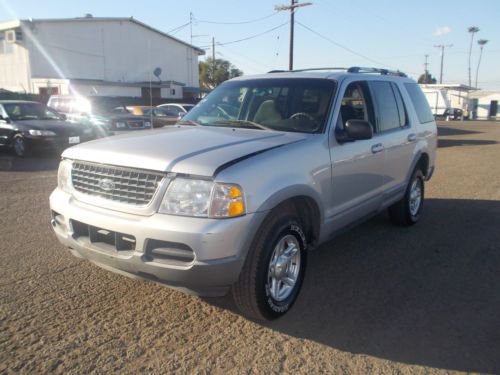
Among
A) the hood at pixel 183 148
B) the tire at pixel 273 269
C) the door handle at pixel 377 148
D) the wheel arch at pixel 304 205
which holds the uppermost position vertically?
the hood at pixel 183 148

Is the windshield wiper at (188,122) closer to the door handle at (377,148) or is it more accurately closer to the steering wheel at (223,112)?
the steering wheel at (223,112)

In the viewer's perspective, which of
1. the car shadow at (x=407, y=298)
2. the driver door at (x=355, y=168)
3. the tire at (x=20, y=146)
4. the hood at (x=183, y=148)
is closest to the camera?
the hood at (x=183, y=148)

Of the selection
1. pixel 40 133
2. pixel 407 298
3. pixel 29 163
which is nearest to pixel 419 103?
pixel 407 298

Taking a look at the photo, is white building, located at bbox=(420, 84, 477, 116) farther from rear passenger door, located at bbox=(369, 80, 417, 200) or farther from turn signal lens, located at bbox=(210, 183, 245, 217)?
turn signal lens, located at bbox=(210, 183, 245, 217)

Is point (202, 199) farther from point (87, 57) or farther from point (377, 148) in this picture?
point (87, 57)

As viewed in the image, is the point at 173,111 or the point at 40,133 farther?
the point at 173,111

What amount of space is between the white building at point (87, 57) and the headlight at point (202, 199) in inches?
1172

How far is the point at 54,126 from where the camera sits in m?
12.1

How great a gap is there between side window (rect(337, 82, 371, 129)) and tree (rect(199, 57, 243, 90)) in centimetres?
6187

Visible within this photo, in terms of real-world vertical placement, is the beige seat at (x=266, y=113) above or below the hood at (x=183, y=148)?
above

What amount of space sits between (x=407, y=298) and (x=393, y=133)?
2.12 meters

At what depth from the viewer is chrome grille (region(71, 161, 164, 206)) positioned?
3088 mm

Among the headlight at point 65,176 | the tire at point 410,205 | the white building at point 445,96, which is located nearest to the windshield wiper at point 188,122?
the headlight at point 65,176

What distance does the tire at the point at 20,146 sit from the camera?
1184cm
